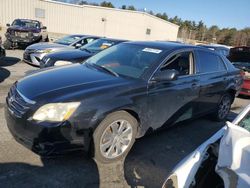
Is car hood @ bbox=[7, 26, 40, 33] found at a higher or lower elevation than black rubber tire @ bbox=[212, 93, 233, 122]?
higher

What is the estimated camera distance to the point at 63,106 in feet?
9.87

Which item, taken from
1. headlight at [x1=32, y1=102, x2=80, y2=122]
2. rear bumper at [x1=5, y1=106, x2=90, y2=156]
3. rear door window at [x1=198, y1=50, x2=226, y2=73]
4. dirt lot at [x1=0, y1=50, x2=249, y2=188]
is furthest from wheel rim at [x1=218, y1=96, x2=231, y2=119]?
headlight at [x1=32, y1=102, x2=80, y2=122]

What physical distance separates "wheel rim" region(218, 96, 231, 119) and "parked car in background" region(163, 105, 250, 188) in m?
3.49

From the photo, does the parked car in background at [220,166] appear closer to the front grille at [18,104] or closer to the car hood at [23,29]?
the front grille at [18,104]

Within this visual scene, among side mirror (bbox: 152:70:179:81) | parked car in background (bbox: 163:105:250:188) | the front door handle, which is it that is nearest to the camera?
parked car in background (bbox: 163:105:250:188)

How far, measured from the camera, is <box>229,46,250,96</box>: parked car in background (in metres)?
8.28

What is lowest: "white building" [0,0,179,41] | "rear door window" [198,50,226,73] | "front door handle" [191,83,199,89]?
"front door handle" [191,83,199,89]

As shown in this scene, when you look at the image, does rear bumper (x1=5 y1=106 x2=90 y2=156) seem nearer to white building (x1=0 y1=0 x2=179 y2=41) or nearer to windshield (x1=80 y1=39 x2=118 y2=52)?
windshield (x1=80 y1=39 x2=118 y2=52)

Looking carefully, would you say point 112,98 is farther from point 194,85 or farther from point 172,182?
point 194,85

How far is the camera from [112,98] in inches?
129

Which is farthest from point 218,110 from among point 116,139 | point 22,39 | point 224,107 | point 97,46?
point 22,39

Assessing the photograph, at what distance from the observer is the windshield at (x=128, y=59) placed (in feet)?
12.9

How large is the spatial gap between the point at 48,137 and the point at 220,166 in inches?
73.5

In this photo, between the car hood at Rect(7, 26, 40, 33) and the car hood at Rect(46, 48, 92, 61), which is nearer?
the car hood at Rect(46, 48, 92, 61)
